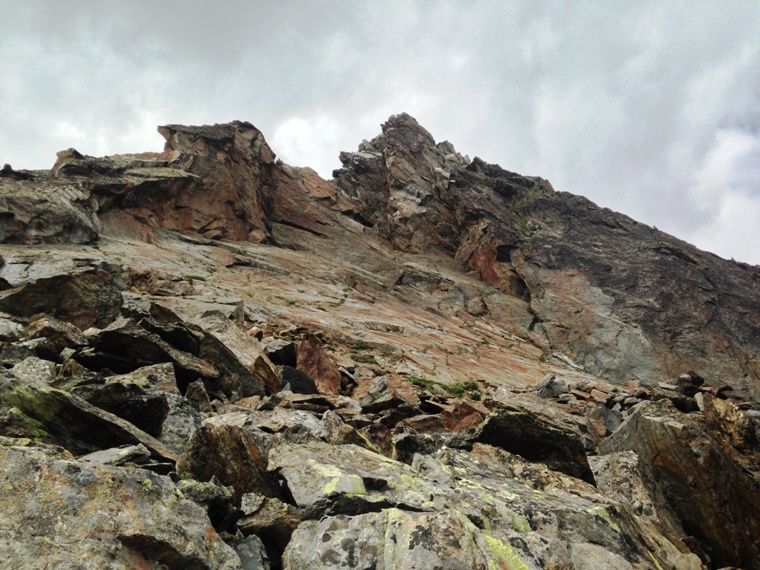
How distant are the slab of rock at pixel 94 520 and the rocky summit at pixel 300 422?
2cm

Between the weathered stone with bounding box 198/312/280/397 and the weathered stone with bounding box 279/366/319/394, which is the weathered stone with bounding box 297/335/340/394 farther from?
the weathered stone with bounding box 198/312/280/397

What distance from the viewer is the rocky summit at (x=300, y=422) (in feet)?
14.3

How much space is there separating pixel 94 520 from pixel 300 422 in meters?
5.59

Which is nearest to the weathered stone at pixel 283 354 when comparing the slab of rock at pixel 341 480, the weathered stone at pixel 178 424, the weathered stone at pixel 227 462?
the weathered stone at pixel 178 424

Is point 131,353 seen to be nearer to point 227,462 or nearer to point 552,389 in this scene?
point 227,462

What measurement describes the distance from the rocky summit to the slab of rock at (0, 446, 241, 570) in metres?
0.02

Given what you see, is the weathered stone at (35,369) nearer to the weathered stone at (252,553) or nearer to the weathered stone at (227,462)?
the weathered stone at (227,462)

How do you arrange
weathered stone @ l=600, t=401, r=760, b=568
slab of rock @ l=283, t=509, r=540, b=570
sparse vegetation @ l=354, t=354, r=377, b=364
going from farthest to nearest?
1. sparse vegetation @ l=354, t=354, r=377, b=364
2. weathered stone @ l=600, t=401, r=760, b=568
3. slab of rock @ l=283, t=509, r=540, b=570

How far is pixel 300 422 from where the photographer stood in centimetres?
935

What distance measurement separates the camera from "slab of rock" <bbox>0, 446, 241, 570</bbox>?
3.53m

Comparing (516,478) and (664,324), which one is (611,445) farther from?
(664,324)

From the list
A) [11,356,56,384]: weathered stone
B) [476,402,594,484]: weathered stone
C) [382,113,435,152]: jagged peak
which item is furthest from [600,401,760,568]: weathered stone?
[382,113,435,152]: jagged peak

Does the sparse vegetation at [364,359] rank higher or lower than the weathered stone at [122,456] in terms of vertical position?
higher

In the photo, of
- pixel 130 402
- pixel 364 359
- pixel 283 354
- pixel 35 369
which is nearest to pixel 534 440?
pixel 130 402
